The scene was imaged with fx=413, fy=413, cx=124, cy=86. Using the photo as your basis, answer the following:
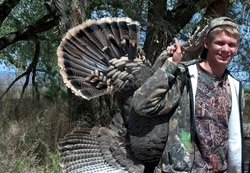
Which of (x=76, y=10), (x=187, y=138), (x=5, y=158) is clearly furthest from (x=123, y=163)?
(x=76, y=10)

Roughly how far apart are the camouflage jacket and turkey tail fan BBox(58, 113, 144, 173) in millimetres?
721

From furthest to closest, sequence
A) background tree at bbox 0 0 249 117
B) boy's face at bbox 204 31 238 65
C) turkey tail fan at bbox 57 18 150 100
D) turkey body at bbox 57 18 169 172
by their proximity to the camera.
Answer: background tree at bbox 0 0 249 117 < turkey tail fan at bbox 57 18 150 100 < turkey body at bbox 57 18 169 172 < boy's face at bbox 204 31 238 65

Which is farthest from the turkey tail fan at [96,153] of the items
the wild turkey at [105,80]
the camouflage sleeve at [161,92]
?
the camouflage sleeve at [161,92]

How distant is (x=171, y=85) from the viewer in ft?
8.00

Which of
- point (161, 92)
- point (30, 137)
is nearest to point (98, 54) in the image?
point (161, 92)

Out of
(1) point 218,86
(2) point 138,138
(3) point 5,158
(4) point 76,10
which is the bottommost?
(3) point 5,158

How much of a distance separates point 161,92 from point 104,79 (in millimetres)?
1450

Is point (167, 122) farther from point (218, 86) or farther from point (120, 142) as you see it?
point (120, 142)

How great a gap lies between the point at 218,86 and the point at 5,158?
120 inches

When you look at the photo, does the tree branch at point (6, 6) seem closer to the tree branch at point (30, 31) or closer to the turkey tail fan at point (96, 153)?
the tree branch at point (30, 31)

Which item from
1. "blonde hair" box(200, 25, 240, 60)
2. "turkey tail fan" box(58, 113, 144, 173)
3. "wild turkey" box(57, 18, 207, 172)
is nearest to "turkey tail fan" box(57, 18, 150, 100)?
"wild turkey" box(57, 18, 207, 172)

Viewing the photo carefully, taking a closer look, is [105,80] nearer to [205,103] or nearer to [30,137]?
[205,103]

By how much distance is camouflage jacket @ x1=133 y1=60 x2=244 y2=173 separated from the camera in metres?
2.35

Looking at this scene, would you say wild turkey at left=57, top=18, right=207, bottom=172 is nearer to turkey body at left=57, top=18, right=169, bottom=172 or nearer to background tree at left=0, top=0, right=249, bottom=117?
turkey body at left=57, top=18, right=169, bottom=172
